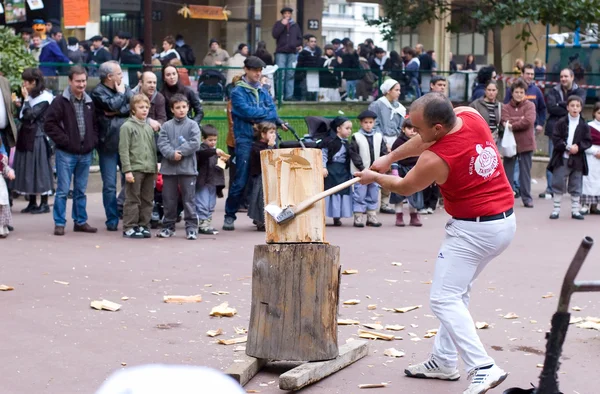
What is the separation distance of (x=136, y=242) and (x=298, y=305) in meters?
5.27

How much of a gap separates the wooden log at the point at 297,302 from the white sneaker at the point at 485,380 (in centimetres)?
94

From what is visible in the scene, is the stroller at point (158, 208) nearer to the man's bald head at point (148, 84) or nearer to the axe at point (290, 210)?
the man's bald head at point (148, 84)

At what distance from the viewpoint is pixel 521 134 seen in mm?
14852

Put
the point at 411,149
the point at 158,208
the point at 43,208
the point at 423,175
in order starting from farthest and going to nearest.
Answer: the point at 43,208 < the point at 158,208 < the point at 411,149 < the point at 423,175

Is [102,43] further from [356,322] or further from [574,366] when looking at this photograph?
[574,366]

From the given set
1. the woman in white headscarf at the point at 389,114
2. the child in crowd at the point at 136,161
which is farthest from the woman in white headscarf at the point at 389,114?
the child in crowd at the point at 136,161

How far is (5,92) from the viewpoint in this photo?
12.1 meters

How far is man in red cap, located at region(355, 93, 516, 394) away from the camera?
5.59m

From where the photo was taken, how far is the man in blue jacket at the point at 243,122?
12.0 m

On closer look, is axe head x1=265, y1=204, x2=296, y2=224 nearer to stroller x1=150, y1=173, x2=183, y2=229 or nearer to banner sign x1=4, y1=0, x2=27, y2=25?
stroller x1=150, y1=173, x2=183, y2=229

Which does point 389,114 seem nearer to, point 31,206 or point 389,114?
point 389,114

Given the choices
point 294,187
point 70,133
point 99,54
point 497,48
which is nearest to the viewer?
point 294,187

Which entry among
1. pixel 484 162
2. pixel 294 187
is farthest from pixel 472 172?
pixel 294 187

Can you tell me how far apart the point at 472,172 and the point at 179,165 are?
242 inches
